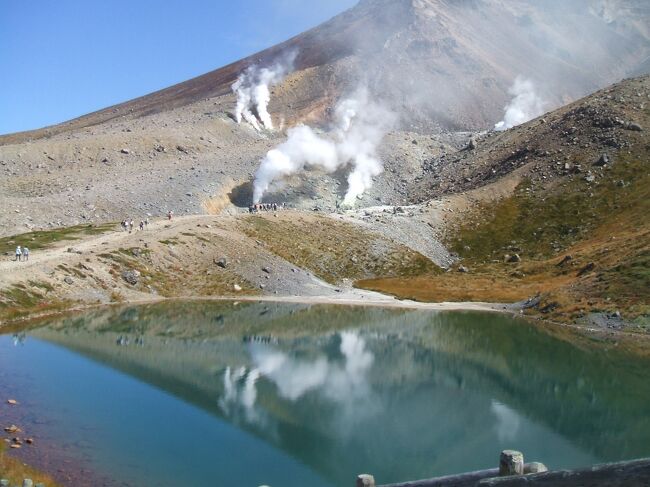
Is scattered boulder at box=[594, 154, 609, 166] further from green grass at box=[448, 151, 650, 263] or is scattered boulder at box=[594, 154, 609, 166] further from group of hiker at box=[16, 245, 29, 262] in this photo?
group of hiker at box=[16, 245, 29, 262]

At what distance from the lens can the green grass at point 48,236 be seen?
7175 centimetres

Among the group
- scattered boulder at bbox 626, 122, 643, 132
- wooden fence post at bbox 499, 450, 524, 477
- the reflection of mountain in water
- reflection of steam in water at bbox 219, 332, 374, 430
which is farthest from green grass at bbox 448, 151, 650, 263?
wooden fence post at bbox 499, 450, 524, 477

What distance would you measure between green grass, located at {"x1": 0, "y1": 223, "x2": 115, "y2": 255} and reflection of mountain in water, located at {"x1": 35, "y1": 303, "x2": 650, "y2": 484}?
1936 centimetres

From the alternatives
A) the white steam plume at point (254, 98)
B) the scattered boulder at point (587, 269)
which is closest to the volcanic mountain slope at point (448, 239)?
the scattered boulder at point (587, 269)

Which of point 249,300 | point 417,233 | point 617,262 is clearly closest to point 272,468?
point 249,300

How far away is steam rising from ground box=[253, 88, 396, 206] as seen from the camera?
122562 millimetres

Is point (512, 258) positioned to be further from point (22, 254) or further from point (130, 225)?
point (22, 254)

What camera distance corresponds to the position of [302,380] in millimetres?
40000

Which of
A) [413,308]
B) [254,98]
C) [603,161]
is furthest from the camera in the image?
[254,98]

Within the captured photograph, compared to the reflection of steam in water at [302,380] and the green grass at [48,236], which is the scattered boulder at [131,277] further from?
the reflection of steam in water at [302,380]

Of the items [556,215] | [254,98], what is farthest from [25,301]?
[254,98]

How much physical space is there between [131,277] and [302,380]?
115 ft

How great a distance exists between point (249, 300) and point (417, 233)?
41.8 metres

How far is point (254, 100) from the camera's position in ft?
564
